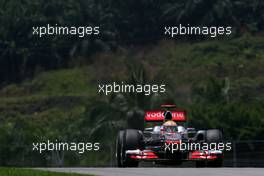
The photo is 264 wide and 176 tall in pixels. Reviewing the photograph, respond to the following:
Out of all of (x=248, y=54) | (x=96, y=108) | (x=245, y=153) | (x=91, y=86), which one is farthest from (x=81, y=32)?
(x=245, y=153)

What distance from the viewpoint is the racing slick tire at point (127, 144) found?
2750cm

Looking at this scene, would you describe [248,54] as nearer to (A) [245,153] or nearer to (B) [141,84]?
(B) [141,84]

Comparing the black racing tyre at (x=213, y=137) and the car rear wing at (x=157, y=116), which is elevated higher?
the car rear wing at (x=157, y=116)

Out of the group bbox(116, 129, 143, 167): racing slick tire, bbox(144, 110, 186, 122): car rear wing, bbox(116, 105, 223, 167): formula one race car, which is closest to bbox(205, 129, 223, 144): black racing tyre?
bbox(116, 105, 223, 167): formula one race car

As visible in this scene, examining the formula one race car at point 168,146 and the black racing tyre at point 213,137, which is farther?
the black racing tyre at point 213,137

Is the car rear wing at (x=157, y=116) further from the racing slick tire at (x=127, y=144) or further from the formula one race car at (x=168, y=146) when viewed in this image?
the racing slick tire at (x=127, y=144)

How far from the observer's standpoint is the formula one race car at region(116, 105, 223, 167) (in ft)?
88.1

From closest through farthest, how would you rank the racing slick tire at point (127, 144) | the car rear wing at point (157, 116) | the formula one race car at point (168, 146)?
1. the formula one race car at point (168, 146)
2. the racing slick tire at point (127, 144)
3. the car rear wing at point (157, 116)

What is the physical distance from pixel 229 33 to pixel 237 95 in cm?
1893

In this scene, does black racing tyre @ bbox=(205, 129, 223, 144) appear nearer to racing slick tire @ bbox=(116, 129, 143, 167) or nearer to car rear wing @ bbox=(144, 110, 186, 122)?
car rear wing @ bbox=(144, 110, 186, 122)

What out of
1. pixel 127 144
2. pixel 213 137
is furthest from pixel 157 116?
pixel 213 137

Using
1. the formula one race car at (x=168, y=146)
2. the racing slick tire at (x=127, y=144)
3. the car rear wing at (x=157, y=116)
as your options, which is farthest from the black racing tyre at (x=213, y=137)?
the racing slick tire at (x=127, y=144)

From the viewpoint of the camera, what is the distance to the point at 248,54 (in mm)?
105000

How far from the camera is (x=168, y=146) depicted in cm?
2675
